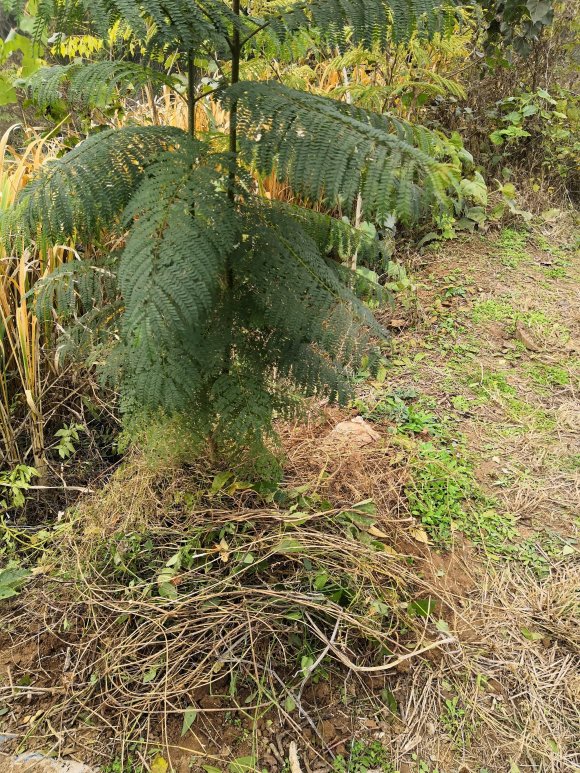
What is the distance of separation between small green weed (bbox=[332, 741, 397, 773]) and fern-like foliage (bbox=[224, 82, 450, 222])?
53.8 inches

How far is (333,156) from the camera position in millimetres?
1032

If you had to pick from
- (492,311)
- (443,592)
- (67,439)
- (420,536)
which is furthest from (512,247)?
(67,439)

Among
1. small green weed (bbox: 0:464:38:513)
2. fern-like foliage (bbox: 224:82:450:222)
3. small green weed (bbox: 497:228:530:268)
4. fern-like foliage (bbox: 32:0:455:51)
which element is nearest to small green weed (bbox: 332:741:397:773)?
fern-like foliage (bbox: 224:82:450:222)

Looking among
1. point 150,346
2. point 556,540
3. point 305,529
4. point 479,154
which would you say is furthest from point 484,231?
point 150,346

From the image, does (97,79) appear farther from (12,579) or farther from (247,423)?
(12,579)

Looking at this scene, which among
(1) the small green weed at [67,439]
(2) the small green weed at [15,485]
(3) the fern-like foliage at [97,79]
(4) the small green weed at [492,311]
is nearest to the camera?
(3) the fern-like foliage at [97,79]

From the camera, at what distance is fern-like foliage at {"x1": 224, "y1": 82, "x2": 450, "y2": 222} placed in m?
1.00

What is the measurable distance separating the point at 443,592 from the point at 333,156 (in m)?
1.45

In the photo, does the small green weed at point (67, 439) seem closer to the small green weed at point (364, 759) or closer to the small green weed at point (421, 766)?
the small green weed at point (364, 759)

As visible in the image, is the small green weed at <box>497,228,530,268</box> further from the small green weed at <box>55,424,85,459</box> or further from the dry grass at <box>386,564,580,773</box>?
the small green weed at <box>55,424,85,459</box>

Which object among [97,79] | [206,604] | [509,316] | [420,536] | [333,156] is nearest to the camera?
[333,156]

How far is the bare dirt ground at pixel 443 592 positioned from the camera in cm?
152

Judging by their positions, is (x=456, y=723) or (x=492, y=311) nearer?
(x=456, y=723)

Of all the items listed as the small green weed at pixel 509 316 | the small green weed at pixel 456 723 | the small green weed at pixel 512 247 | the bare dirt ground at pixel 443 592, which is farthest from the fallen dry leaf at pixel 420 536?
the small green weed at pixel 512 247
